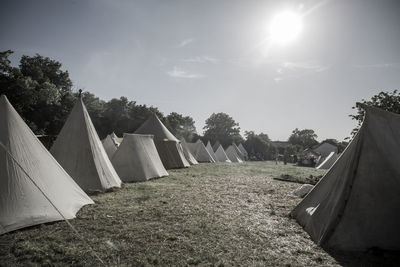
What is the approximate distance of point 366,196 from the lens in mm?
3600

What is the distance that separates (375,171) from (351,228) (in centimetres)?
111

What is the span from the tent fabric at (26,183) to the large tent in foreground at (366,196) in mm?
5159

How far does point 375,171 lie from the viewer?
3.64m

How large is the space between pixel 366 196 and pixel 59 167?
6479 mm

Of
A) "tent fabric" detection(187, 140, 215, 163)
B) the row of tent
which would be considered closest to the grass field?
the row of tent

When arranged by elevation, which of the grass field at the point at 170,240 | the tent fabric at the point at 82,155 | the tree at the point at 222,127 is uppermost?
the tree at the point at 222,127

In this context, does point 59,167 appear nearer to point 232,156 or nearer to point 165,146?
point 165,146

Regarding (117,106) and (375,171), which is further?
(117,106)

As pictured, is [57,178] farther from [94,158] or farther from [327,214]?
[327,214]

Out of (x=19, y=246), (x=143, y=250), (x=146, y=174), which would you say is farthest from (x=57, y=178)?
(x=146, y=174)

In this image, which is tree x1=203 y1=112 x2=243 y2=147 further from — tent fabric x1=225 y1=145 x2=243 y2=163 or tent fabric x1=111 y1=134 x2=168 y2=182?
tent fabric x1=111 y1=134 x2=168 y2=182

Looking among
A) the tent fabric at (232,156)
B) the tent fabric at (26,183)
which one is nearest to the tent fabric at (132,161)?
the tent fabric at (26,183)

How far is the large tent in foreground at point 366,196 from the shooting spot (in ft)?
11.2

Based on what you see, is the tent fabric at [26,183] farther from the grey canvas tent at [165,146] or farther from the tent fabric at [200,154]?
the tent fabric at [200,154]
